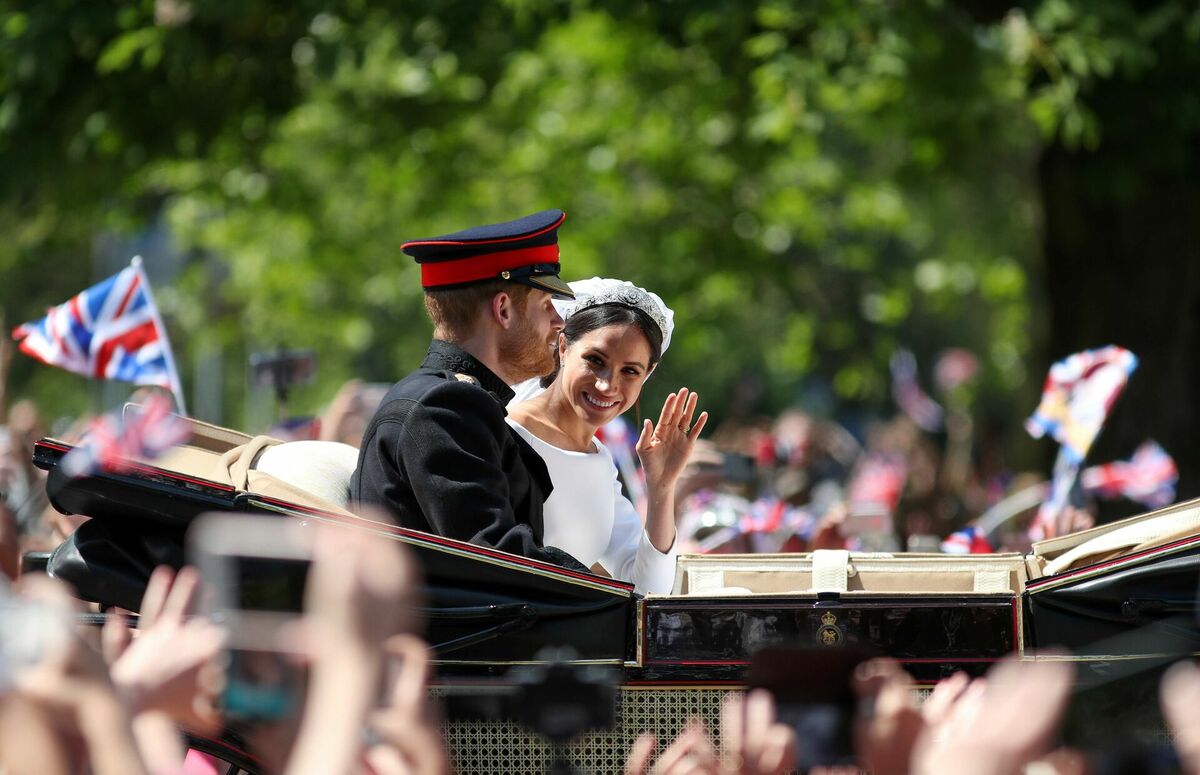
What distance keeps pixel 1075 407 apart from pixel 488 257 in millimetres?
3444

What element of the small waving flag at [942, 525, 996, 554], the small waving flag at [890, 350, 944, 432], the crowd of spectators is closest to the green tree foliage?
the small waving flag at [890, 350, 944, 432]

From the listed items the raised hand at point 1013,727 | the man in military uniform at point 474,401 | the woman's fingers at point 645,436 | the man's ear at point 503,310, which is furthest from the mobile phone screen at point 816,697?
the man's ear at point 503,310

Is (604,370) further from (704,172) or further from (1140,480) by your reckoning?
(704,172)

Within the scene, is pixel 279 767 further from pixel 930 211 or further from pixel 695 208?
pixel 930 211

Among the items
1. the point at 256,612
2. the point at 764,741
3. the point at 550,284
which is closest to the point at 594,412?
the point at 550,284

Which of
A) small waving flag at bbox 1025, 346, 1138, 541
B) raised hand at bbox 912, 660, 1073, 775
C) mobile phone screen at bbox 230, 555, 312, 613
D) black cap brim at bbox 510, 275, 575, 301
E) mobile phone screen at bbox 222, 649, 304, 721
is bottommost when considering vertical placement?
raised hand at bbox 912, 660, 1073, 775

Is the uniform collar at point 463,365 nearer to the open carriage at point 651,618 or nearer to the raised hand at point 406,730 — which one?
the open carriage at point 651,618

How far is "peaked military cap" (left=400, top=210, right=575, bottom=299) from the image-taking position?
3.91 meters

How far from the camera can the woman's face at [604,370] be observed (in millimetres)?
4035

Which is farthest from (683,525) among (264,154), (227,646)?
(264,154)

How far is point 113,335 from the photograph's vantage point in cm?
652

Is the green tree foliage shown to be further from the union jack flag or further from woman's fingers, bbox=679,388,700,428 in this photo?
woman's fingers, bbox=679,388,700,428

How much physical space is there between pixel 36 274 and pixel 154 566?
2648 cm

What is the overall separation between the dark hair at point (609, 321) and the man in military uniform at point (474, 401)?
6cm
